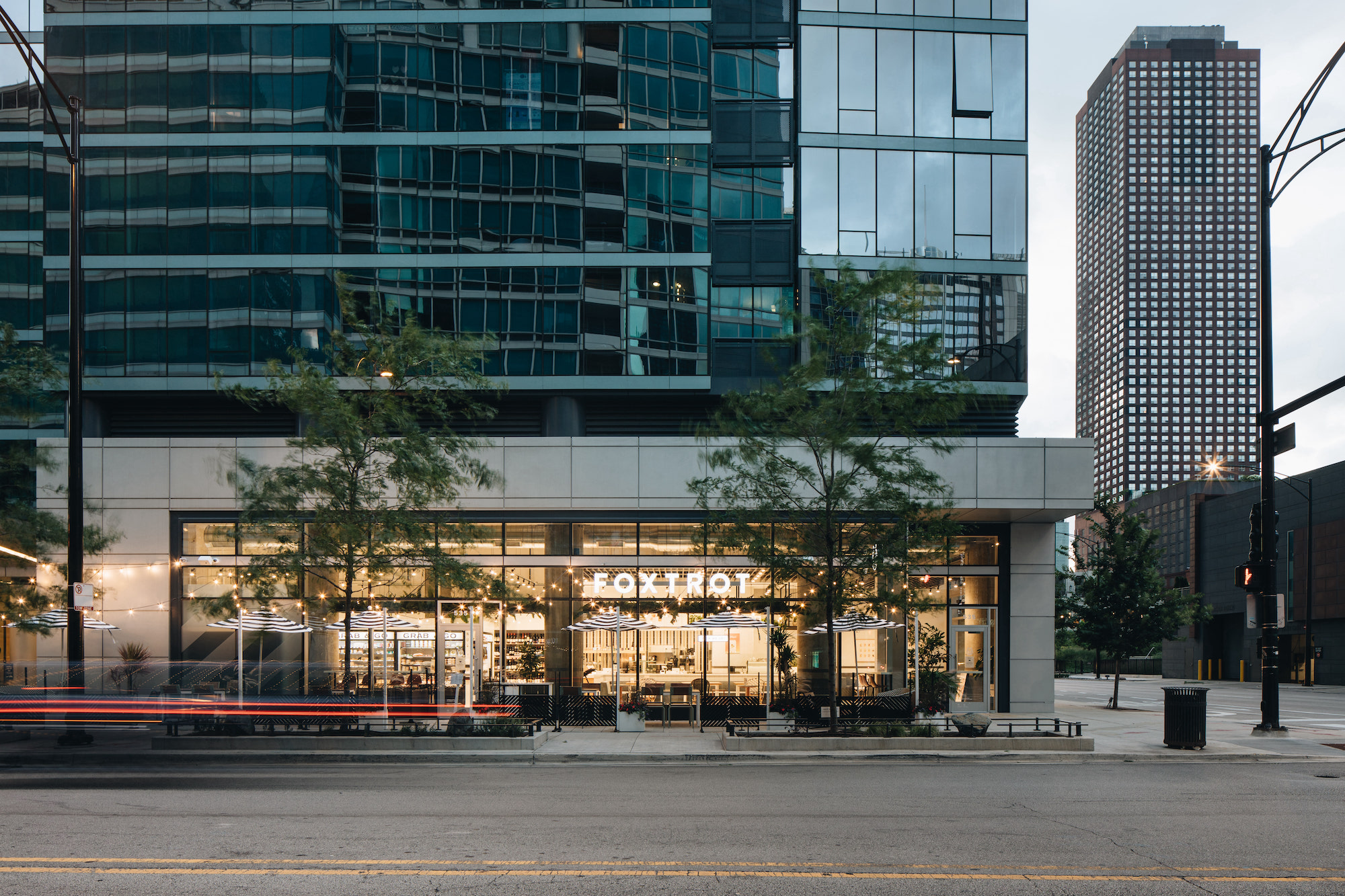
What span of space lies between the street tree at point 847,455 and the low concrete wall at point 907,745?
947 millimetres

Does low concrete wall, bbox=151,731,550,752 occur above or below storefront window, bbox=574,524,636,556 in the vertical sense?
below

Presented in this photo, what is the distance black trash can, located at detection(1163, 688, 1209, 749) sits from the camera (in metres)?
19.4

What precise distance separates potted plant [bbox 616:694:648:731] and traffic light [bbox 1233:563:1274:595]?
1406 centimetres

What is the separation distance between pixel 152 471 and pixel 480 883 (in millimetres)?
23034

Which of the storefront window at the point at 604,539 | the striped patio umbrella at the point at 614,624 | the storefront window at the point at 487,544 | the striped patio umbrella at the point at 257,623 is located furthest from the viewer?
the storefront window at the point at 604,539

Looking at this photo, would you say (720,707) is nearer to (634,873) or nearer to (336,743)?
(336,743)

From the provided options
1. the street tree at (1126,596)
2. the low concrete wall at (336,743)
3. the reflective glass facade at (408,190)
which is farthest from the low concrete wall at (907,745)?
the reflective glass facade at (408,190)

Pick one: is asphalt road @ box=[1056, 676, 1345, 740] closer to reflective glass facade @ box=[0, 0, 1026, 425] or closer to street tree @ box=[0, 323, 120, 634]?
reflective glass facade @ box=[0, 0, 1026, 425]

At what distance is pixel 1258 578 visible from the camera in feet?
73.7

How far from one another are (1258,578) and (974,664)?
8010 millimetres

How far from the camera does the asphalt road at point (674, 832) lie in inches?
350

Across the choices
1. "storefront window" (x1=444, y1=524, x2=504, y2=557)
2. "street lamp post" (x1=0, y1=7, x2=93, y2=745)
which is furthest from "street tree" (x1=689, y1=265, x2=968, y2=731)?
"street lamp post" (x1=0, y1=7, x2=93, y2=745)

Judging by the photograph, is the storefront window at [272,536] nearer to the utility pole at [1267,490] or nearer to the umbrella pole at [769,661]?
the umbrella pole at [769,661]

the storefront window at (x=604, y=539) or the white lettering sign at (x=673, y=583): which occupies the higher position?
the storefront window at (x=604, y=539)
